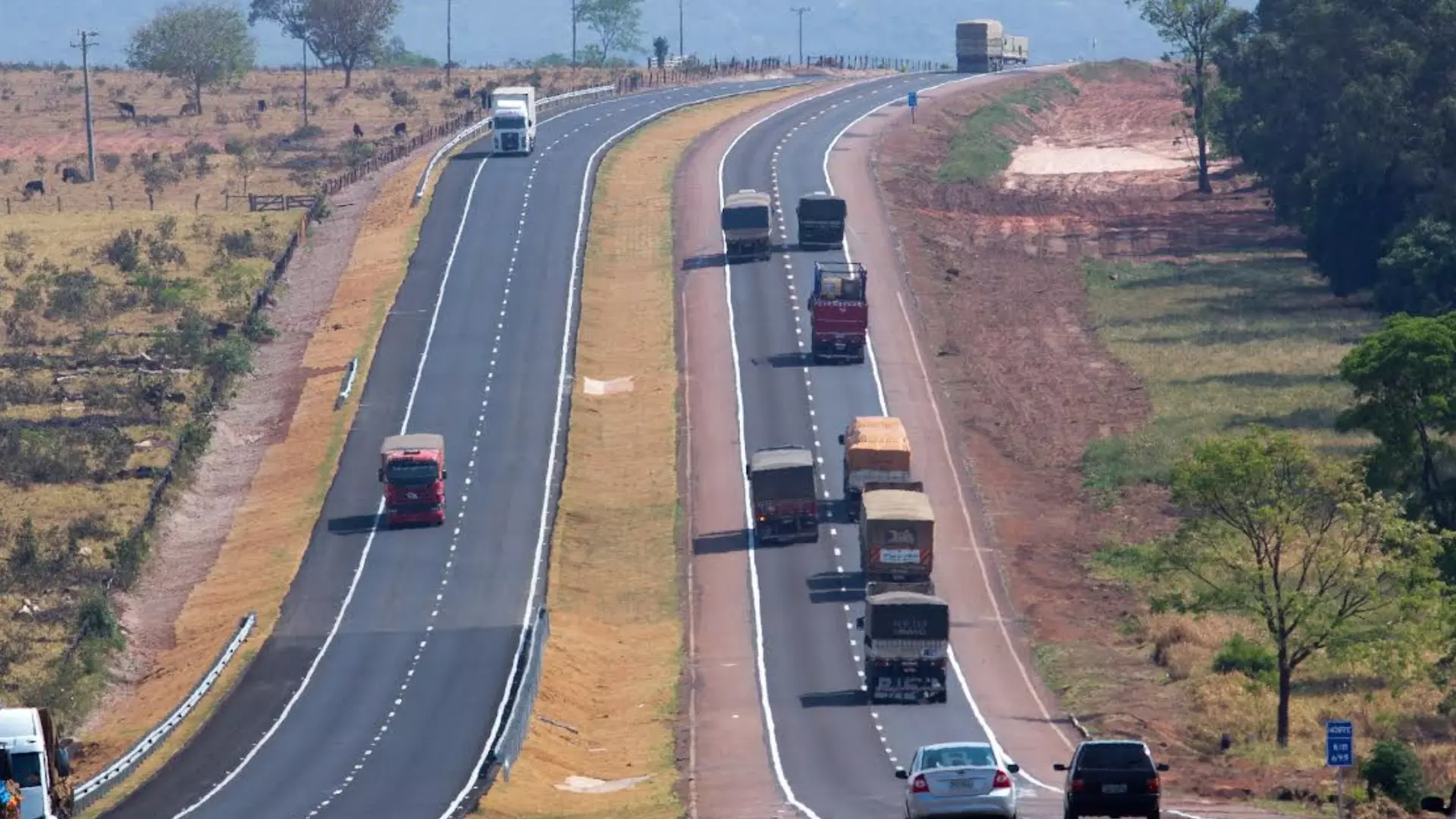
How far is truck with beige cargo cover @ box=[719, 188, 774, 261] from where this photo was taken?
4712 inches

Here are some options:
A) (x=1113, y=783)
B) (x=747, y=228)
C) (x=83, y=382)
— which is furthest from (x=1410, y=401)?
(x=83, y=382)

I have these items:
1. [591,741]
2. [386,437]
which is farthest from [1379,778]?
[386,437]

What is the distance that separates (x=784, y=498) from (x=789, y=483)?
0.54 metres

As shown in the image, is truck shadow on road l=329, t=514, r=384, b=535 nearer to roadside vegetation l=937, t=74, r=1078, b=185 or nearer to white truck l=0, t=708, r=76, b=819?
white truck l=0, t=708, r=76, b=819

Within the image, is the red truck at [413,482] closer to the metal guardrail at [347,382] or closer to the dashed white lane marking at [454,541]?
the dashed white lane marking at [454,541]

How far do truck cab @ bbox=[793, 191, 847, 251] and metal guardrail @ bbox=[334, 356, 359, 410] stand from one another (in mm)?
26082

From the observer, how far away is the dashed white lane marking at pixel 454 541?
59125 mm

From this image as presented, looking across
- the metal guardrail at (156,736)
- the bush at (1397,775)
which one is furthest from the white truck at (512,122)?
the bush at (1397,775)

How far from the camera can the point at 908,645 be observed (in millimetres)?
64312

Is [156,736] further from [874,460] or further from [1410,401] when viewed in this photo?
[1410,401]

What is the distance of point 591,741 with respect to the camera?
64.3m

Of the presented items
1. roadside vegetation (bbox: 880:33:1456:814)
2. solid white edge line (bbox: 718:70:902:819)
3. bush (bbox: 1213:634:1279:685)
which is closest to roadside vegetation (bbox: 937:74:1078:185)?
roadside vegetation (bbox: 880:33:1456:814)

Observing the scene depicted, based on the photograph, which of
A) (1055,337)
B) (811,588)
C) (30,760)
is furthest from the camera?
(1055,337)

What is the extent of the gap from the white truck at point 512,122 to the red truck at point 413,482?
6149 cm
